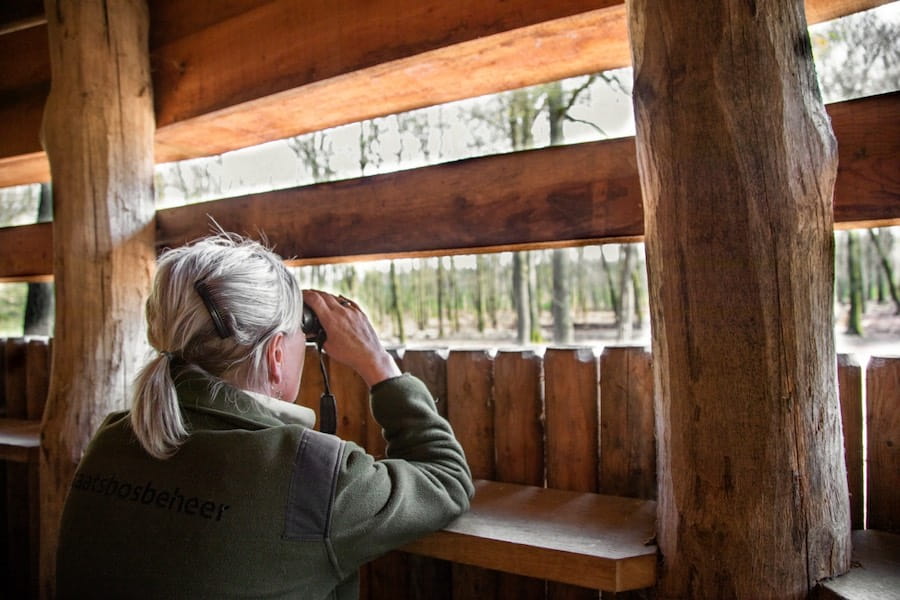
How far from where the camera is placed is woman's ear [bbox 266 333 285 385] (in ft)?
4.74

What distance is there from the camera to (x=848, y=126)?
156 cm

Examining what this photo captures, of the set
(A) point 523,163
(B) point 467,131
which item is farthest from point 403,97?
(A) point 523,163

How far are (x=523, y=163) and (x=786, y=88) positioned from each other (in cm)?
85

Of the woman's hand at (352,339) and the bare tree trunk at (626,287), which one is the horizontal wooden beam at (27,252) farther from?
the bare tree trunk at (626,287)

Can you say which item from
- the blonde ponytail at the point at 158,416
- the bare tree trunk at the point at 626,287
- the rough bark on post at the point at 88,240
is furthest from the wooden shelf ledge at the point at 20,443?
the bare tree trunk at the point at 626,287

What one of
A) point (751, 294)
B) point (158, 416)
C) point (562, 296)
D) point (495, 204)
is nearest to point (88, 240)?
point (158, 416)

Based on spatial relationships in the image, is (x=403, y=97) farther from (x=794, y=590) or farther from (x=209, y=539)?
(x=794, y=590)

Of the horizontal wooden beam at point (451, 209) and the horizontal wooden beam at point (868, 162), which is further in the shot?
the horizontal wooden beam at point (451, 209)

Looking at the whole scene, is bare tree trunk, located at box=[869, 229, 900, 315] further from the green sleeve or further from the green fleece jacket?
the green fleece jacket

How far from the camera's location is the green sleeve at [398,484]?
4.01 ft

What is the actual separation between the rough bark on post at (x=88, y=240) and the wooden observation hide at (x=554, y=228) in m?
0.01

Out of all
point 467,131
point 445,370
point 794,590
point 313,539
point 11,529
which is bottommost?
point 11,529

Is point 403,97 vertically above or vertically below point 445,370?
above

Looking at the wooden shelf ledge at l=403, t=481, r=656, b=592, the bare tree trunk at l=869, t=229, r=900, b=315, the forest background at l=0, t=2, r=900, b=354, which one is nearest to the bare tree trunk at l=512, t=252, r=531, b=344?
the forest background at l=0, t=2, r=900, b=354
